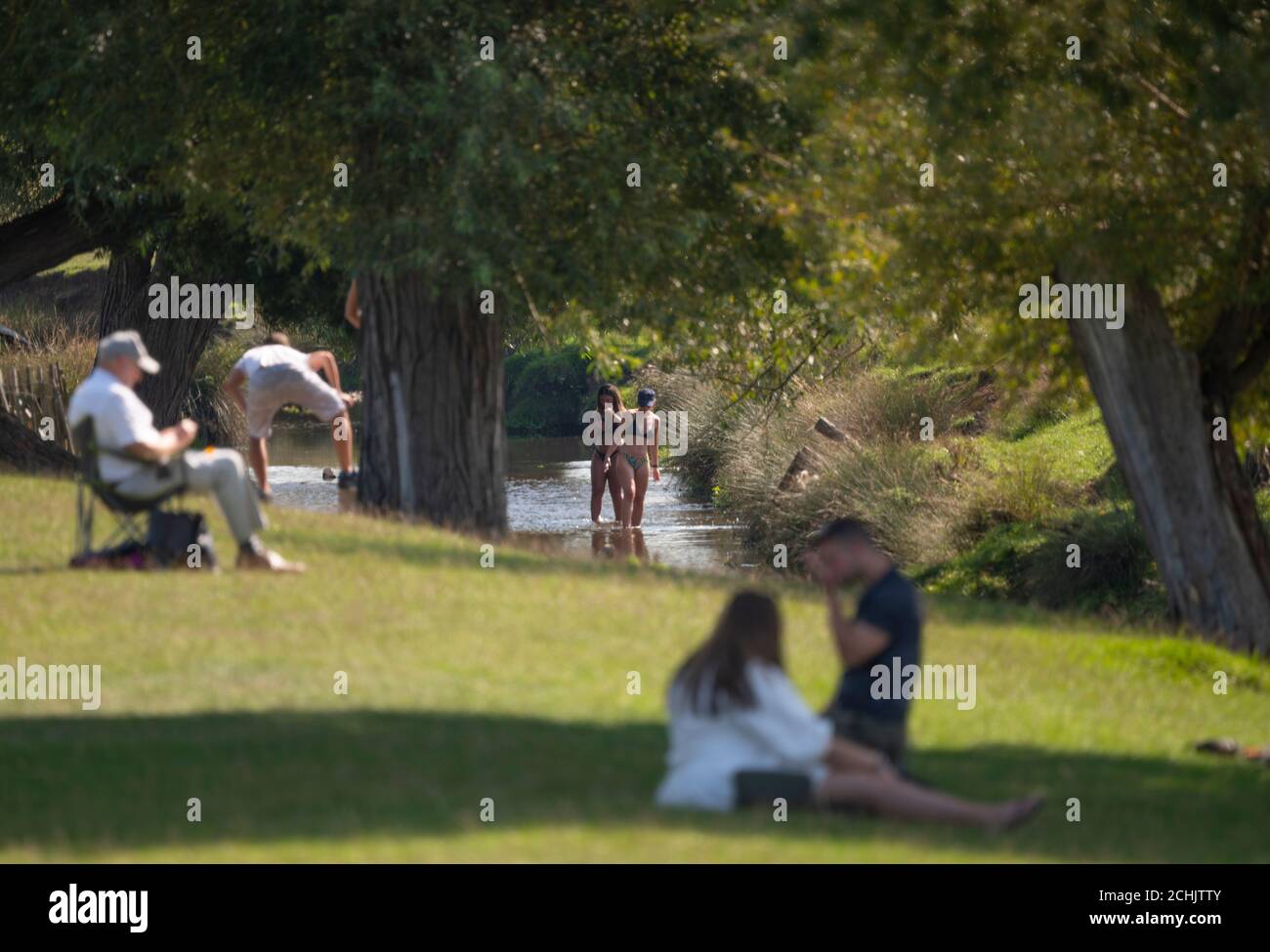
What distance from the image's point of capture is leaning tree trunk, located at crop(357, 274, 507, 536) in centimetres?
1756

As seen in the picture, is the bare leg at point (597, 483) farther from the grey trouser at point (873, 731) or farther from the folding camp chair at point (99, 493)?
the grey trouser at point (873, 731)

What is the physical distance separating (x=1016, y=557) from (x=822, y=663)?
11.2m

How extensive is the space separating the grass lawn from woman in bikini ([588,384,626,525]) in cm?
853

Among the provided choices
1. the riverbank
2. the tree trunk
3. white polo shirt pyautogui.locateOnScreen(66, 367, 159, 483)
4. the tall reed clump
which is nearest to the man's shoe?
white polo shirt pyautogui.locateOnScreen(66, 367, 159, 483)

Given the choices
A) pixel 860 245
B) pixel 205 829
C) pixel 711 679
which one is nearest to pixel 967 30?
pixel 860 245

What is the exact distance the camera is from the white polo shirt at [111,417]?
12.5m

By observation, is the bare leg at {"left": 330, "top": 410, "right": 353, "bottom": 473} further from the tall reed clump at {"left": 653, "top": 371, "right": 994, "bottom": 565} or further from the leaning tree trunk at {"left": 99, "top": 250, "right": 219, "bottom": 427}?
the tall reed clump at {"left": 653, "top": 371, "right": 994, "bottom": 565}

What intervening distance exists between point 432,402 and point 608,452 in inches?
294

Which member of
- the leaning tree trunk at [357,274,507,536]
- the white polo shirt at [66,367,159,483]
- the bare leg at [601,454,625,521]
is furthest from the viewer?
the bare leg at [601,454,625,521]

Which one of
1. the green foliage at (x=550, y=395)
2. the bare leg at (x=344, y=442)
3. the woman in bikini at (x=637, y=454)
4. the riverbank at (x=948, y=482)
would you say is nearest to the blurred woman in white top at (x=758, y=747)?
the riverbank at (x=948, y=482)

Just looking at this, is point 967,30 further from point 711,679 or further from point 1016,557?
point 1016,557

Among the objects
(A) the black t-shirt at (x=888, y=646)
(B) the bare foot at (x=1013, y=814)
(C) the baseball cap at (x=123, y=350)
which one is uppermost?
(C) the baseball cap at (x=123, y=350)

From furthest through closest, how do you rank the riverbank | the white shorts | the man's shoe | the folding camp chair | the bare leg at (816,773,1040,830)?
the riverbank
the white shorts
the man's shoe
the folding camp chair
the bare leg at (816,773,1040,830)

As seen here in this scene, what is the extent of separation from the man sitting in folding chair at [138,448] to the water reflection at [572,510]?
4423mm
